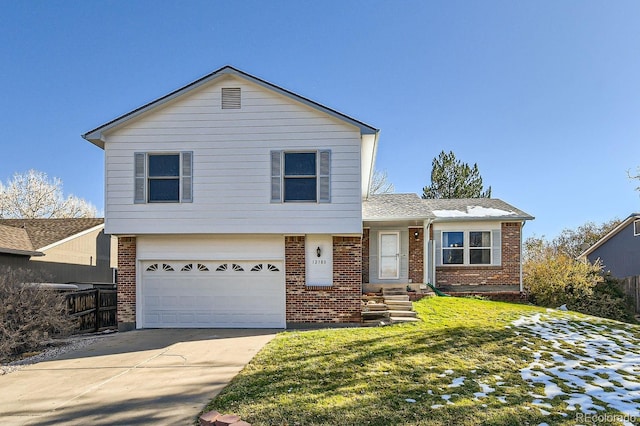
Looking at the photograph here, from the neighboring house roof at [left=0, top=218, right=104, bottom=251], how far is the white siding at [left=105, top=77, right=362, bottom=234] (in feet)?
30.7

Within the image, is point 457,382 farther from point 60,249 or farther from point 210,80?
point 60,249

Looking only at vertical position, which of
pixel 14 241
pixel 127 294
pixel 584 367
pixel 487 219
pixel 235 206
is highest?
pixel 235 206

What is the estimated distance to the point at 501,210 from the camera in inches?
697

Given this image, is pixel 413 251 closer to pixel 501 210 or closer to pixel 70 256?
pixel 501 210

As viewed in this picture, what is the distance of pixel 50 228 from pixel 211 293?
13080 millimetres

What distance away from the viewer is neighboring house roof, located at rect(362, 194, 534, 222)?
14.9 m

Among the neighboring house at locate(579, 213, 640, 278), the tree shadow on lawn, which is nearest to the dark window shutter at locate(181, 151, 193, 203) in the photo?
the tree shadow on lawn

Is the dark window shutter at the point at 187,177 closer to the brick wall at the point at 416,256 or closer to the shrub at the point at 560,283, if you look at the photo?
the brick wall at the point at 416,256

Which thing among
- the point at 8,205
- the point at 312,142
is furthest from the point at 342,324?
the point at 8,205

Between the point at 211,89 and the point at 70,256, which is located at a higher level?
the point at 211,89

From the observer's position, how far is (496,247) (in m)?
17.0

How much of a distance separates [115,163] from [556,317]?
13.9 metres

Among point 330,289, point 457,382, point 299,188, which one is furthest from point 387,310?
point 457,382

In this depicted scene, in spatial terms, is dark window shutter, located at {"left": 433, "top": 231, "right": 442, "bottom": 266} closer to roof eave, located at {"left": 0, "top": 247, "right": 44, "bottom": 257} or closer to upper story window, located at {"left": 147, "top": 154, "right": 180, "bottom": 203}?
upper story window, located at {"left": 147, "top": 154, "right": 180, "bottom": 203}
